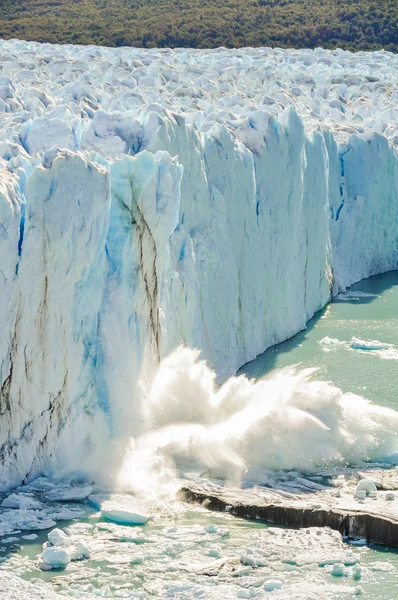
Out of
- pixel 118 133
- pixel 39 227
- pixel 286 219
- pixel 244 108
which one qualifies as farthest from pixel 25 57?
pixel 39 227

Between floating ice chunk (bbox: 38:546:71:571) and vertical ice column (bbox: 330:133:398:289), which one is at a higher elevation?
vertical ice column (bbox: 330:133:398:289)

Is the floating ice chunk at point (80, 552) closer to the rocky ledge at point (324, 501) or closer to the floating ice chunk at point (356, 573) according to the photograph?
the rocky ledge at point (324, 501)

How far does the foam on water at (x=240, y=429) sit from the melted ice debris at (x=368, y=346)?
284 cm

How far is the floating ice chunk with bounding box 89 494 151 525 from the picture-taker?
30.0 feet

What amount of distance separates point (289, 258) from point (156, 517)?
25.3 ft

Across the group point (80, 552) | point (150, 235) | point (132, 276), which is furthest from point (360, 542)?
point (150, 235)

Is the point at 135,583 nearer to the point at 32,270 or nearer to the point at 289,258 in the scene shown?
the point at 32,270

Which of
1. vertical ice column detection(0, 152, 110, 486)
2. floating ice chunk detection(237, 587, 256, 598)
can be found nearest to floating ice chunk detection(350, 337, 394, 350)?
vertical ice column detection(0, 152, 110, 486)

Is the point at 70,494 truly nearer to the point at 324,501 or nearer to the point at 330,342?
the point at 324,501

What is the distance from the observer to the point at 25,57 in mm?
28344

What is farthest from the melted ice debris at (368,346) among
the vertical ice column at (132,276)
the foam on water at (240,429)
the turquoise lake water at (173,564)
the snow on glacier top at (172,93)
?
the turquoise lake water at (173,564)

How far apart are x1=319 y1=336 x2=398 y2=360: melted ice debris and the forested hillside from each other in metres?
27.4

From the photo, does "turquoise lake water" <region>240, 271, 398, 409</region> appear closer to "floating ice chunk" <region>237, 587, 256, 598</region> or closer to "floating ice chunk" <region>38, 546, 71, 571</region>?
"floating ice chunk" <region>237, 587, 256, 598</region>

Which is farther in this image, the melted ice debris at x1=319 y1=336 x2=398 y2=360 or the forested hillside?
the forested hillside
